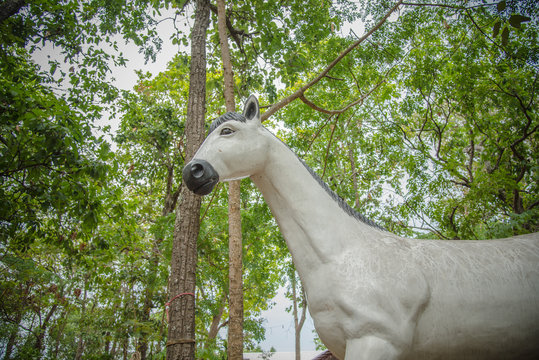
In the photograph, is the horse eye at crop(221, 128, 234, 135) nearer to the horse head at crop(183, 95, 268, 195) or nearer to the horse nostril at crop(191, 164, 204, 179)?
the horse head at crop(183, 95, 268, 195)

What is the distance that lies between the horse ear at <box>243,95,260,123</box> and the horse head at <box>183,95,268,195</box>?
0.7 inches

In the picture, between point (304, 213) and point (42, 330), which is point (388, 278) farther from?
point (42, 330)

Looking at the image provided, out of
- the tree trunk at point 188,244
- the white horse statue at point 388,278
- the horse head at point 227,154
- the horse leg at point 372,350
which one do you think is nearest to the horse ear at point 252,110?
the horse head at point 227,154

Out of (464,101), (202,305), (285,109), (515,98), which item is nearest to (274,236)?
(202,305)

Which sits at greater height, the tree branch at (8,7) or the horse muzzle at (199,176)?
the tree branch at (8,7)

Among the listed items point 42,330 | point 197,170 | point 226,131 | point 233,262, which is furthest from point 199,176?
point 42,330

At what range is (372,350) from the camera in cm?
132

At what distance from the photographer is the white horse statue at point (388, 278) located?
141cm

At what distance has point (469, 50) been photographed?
572 centimetres

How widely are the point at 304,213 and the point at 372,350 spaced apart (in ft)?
2.32

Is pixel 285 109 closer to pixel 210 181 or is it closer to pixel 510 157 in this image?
pixel 510 157

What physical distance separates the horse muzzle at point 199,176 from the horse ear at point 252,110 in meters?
0.46

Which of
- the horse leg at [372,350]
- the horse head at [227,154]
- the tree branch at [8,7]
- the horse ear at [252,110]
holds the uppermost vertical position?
the tree branch at [8,7]

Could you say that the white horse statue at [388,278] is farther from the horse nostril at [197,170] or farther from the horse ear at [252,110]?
the horse ear at [252,110]
